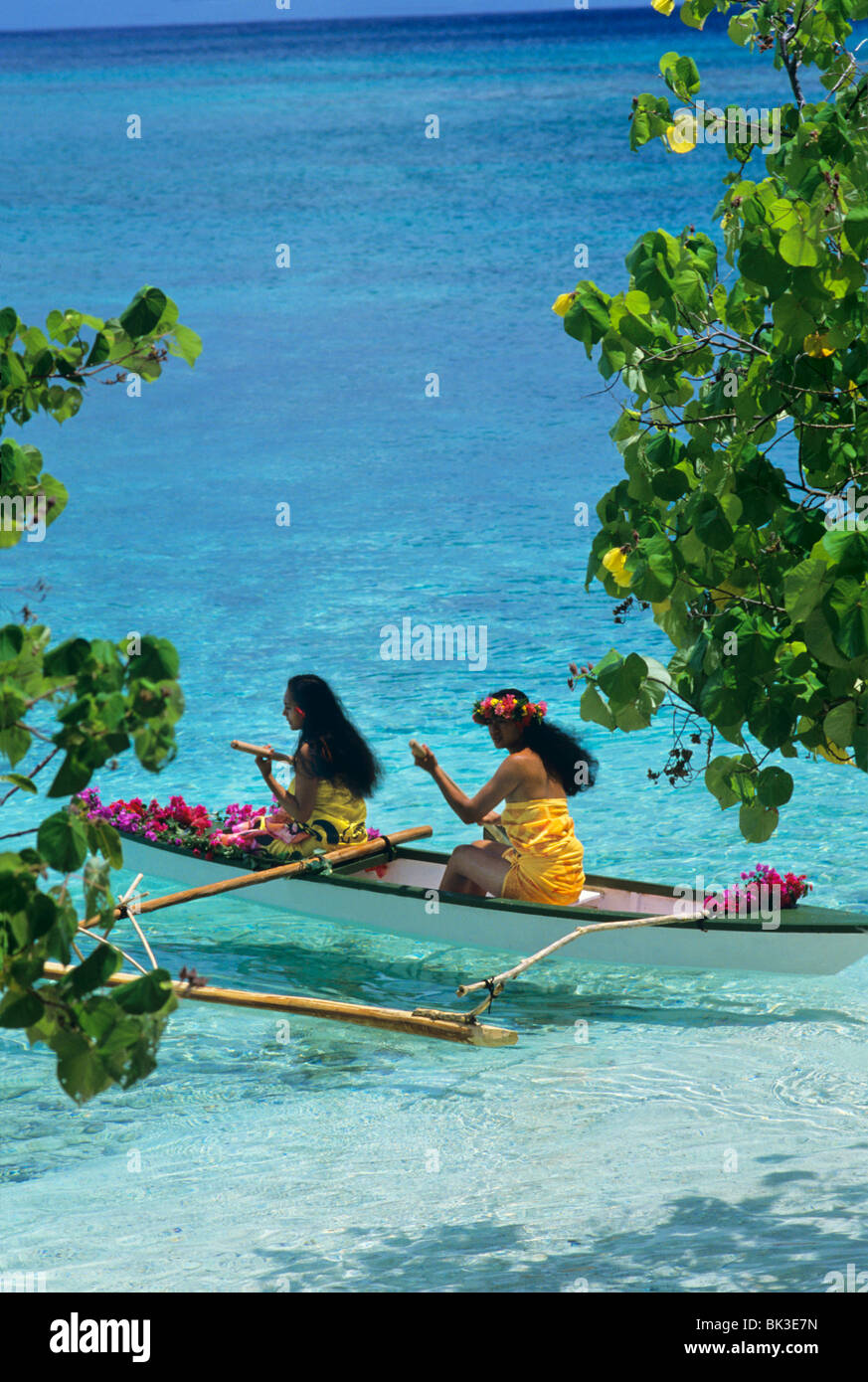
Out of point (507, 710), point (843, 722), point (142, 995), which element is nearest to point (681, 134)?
point (843, 722)

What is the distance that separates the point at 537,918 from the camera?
27.1ft

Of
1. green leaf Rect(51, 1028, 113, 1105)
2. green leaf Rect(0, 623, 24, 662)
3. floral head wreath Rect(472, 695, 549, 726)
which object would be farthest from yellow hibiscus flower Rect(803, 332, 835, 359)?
floral head wreath Rect(472, 695, 549, 726)

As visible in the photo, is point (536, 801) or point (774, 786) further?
point (536, 801)

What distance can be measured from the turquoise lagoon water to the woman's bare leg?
573 mm

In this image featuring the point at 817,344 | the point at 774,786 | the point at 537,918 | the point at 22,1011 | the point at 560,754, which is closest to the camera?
the point at 22,1011

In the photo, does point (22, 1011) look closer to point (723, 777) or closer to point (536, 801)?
point (723, 777)

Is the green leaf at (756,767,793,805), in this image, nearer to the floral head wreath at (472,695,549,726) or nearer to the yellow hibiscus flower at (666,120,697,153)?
the yellow hibiscus flower at (666,120,697,153)

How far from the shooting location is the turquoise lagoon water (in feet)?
21.3

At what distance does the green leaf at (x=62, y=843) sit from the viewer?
3297 mm

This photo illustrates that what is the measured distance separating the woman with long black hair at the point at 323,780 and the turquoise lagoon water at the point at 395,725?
74cm

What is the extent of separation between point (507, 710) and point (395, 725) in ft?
20.5

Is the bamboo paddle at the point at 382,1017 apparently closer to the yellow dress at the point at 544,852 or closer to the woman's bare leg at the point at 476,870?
the yellow dress at the point at 544,852

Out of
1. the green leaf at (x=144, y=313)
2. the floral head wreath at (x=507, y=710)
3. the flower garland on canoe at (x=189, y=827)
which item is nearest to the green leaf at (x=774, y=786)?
the green leaf at (x=144, y=313)

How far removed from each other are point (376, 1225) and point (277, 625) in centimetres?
1173
